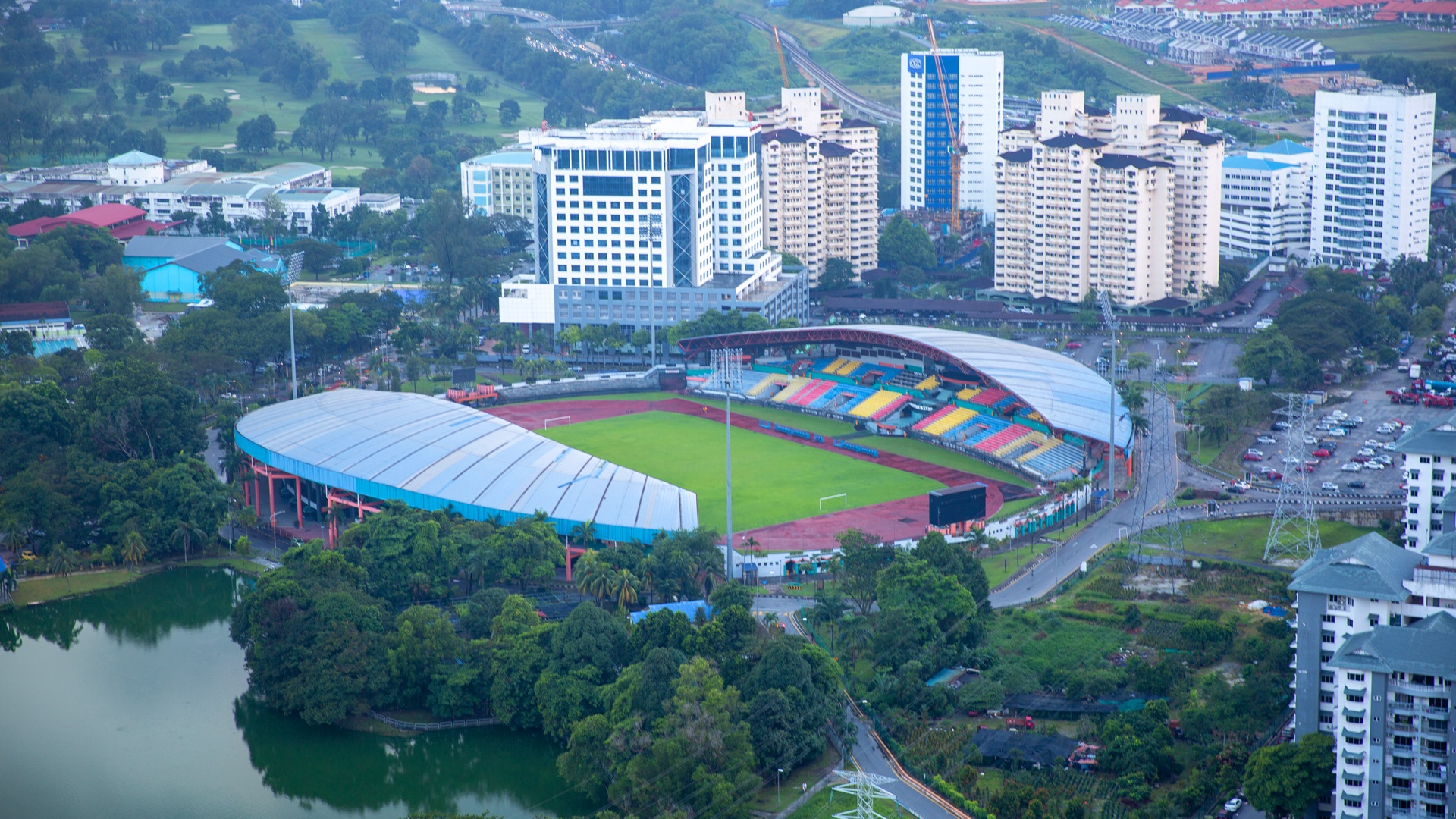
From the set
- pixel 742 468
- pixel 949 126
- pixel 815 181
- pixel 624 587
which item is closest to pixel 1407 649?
pixel 624 587

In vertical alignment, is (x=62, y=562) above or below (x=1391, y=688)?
below

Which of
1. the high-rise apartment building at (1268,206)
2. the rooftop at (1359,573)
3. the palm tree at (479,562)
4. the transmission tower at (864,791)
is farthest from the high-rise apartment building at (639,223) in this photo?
the rooftop at (1359,573)

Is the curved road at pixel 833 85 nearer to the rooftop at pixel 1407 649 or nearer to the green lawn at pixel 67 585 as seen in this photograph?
the green lawn at pixel 67 585

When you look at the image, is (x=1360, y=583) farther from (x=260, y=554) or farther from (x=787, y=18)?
→ (x=787, y=18)

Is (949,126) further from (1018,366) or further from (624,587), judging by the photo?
(624,587)

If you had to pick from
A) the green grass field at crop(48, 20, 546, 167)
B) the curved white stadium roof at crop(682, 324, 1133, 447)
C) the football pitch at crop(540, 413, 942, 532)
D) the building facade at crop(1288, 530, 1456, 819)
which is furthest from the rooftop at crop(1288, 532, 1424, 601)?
the green grass field at crop(48, 20, 546, 167)

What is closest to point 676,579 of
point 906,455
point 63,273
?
point 906,455

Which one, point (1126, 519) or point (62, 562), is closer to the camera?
point (62, 562)
